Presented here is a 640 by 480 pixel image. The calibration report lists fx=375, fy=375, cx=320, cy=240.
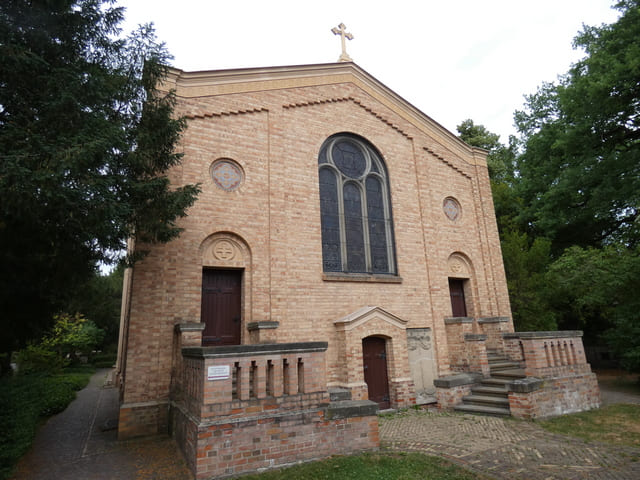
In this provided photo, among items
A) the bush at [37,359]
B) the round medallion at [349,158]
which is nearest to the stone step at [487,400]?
the round medallion at [349,158]

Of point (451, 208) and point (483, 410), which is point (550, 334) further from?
point (451, 208)

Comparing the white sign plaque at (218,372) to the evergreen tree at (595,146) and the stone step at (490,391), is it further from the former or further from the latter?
the evergreen tree at (595,146)

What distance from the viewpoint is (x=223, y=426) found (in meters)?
5.64

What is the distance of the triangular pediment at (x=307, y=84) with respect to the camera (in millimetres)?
9969

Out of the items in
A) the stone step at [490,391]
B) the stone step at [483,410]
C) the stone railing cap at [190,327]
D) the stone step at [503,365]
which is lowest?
the stone step at [483,410]

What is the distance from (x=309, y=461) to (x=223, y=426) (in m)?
1.55

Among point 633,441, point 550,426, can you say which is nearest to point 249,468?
point 550,426

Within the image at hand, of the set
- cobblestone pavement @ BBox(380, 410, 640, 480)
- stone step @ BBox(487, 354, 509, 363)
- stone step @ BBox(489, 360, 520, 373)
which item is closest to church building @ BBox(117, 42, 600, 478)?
stone step @ BBox(487, 354, 509, 363)

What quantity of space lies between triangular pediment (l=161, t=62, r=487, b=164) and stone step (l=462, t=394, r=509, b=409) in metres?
8.67

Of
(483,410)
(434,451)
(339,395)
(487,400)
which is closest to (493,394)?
(487,400)

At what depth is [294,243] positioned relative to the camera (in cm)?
1010

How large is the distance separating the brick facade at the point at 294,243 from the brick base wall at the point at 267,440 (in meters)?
1.09

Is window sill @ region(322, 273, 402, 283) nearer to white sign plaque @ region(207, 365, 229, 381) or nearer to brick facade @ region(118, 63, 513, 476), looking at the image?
brick facade @ region(118, 63, 513, 476)

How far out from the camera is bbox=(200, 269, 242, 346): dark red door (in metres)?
9.04
